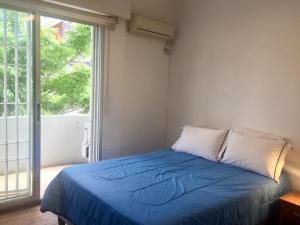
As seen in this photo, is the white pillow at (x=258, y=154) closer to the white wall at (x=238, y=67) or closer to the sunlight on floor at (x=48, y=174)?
the white wall at (x=238, y=67)

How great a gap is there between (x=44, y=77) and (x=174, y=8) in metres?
2.49

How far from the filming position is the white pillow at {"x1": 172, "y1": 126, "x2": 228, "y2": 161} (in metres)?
2.91

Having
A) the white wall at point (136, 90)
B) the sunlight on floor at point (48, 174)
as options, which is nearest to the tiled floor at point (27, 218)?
the sunlight on floor at point (48, 174)

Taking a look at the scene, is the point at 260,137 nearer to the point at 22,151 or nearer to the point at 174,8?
the point at 174,8

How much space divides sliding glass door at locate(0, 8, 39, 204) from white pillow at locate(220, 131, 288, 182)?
6.64 ft

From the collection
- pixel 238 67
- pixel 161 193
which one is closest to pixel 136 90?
pixel 238 67

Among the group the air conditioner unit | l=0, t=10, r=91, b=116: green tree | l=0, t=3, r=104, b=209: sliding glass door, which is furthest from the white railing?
the air conditioner unit

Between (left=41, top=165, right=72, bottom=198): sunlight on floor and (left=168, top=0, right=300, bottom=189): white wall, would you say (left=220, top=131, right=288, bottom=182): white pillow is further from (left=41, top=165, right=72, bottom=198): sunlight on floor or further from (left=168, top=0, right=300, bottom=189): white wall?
(left=41, top=165, right=72, bottom=198): sunlight on floor

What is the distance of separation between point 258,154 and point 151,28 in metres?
1.94

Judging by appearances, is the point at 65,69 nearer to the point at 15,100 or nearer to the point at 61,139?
the point at 61,139

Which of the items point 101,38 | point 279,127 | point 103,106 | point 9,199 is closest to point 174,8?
point 101,38

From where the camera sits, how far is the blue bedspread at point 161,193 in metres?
1.70

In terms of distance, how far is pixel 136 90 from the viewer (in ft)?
11.6

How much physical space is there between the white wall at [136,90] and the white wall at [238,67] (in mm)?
183
